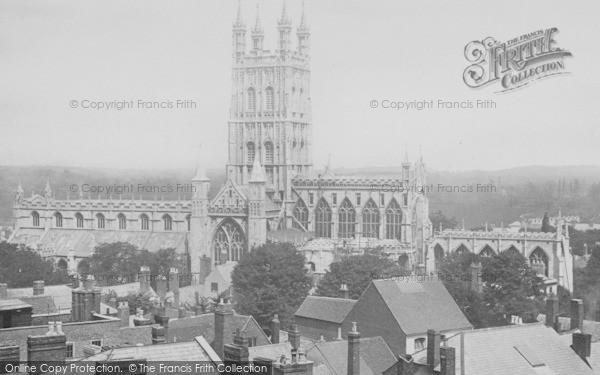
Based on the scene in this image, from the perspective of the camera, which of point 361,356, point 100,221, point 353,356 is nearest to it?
point 353,356

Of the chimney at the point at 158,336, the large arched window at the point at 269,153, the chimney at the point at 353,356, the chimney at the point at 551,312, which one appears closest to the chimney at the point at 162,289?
the chimney at the point at 551,312

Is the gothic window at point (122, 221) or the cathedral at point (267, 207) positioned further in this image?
the gothic window at point (122, 221)

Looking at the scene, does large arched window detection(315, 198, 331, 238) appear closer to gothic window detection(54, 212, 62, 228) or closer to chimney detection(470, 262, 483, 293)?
gothic window detection(54, 212, 62, 228)

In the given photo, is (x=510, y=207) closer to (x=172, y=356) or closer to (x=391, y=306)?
(x=391, y=306)

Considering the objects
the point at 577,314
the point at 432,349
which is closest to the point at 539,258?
the point at 577,314

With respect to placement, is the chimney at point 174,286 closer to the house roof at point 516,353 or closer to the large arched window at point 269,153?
the house roof at point 516,353

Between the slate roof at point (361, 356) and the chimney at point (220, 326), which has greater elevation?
the chimney at point (220, 326)

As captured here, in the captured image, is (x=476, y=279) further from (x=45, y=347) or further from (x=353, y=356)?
(x=45, y=347)
